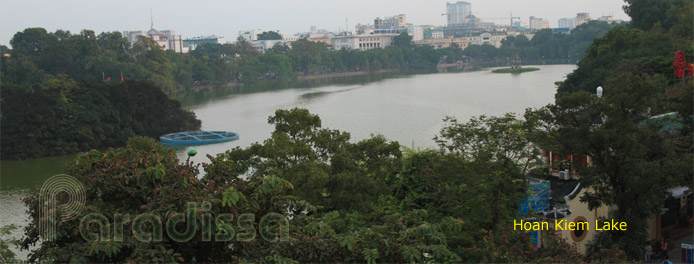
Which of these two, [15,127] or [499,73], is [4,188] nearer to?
[15,127]

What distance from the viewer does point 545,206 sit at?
22.6 ft

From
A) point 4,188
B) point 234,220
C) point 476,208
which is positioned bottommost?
point 4,188

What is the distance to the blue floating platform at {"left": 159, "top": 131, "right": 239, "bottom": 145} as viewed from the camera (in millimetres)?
17625

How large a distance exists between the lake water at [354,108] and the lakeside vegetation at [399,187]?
4398mm

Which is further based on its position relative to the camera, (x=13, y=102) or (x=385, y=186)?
(x=13, y=102)

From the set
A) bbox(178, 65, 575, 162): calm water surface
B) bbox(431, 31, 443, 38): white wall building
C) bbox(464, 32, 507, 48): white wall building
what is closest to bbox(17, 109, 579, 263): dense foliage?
bbox(178, 65, 575, 162): calm water surface

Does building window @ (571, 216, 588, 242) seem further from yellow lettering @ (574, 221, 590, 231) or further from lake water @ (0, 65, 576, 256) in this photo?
lake water @ (0, 65, 576, 256)

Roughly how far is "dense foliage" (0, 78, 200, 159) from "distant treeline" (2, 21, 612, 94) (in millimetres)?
8366

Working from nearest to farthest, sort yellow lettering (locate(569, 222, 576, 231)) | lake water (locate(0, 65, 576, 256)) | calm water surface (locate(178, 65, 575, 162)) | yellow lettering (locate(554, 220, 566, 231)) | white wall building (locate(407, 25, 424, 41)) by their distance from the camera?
yellow lettering (locate(554, 220, 566, 231)) < yellow lettering (locate(569, 222, 576, 231)) < lake water (locate(0, 65, 576, 256)) < calm water surface (locate(178, 65, 575, 162)) < white wall building (locate(407, 25, 424, 41))

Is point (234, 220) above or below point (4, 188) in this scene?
above

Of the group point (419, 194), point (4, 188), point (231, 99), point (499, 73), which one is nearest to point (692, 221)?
point (419, 194)

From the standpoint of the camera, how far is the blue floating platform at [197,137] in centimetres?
1762

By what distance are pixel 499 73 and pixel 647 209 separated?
3704cm

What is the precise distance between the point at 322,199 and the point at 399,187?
0.84 metres
